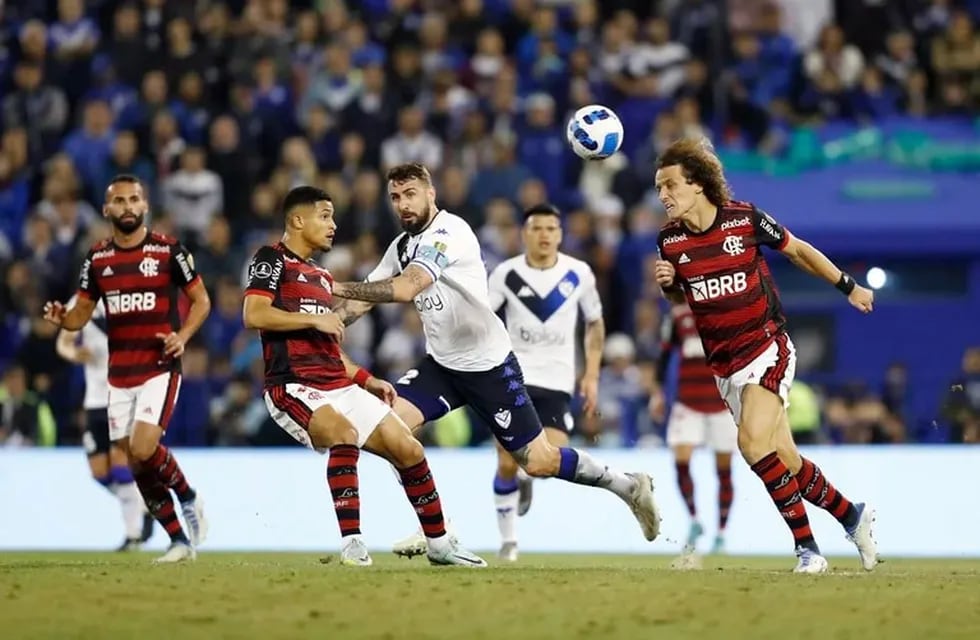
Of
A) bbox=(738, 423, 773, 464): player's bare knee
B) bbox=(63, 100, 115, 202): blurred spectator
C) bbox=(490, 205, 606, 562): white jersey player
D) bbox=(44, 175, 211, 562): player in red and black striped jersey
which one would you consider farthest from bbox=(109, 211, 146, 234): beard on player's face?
bbox=(63, 100, 115, 202): blurred spectator

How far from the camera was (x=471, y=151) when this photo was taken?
70.3ft

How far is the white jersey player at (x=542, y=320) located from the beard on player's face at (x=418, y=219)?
3049 millimetres

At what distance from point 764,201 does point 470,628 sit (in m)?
13.8

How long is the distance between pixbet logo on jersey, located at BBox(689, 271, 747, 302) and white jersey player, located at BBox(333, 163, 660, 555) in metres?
1.49

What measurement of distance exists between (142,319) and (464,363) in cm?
248

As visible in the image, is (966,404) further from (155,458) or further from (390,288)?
(390,288)

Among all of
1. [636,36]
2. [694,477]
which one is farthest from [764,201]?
[694,477]

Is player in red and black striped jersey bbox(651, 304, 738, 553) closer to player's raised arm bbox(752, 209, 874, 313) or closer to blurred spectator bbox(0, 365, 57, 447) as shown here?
player's raised arm bbox(752, 209, 874, 313)

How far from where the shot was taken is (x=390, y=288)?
10.8m

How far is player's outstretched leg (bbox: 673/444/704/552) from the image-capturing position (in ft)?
52.7

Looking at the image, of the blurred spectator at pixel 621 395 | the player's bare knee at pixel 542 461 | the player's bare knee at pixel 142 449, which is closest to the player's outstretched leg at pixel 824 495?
the player's bare knee at pixel 542 461

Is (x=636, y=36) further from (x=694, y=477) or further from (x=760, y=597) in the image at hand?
(x=760, y=597)

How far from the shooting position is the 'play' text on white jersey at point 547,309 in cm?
1466

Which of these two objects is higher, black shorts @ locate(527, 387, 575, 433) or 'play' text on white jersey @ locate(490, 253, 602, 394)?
'play' text on white jersey @ locate(490, 253, 602, 394)
